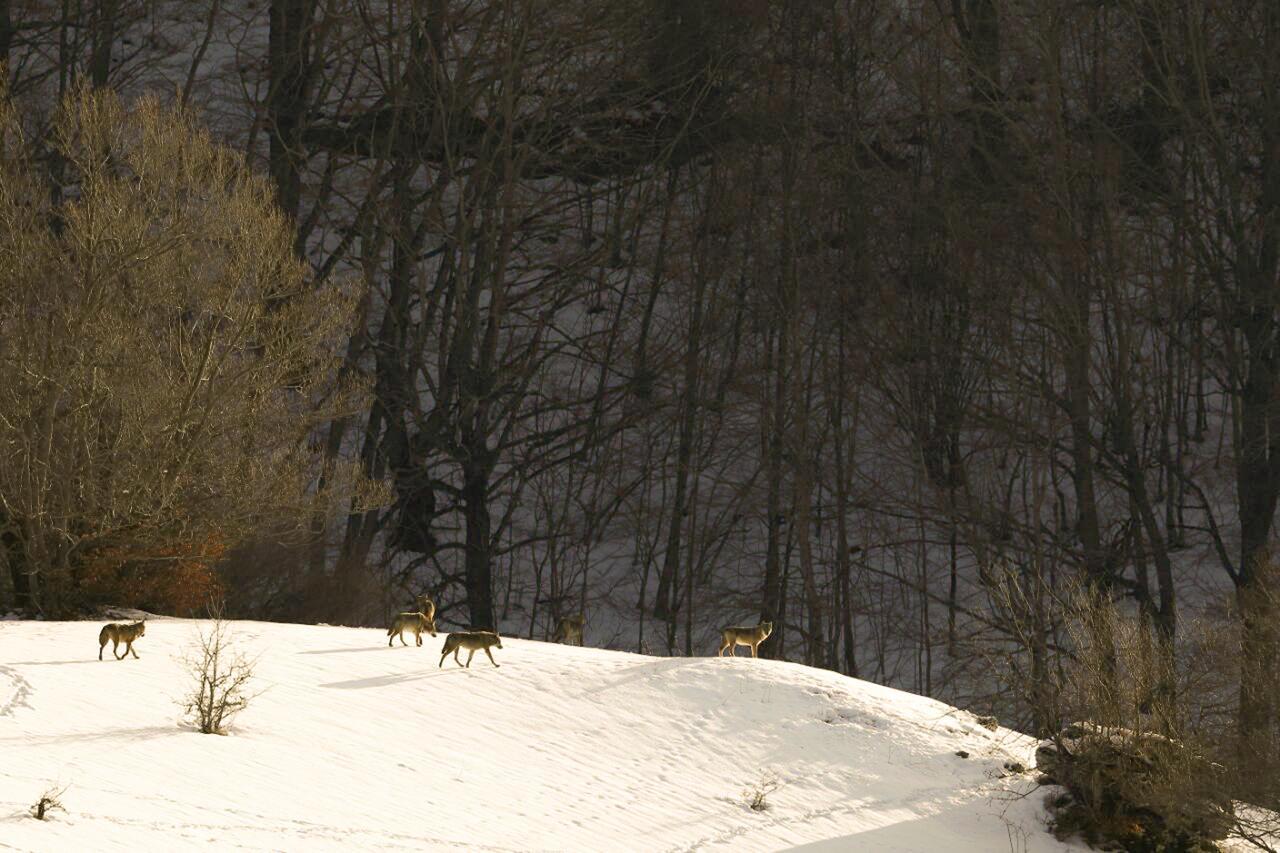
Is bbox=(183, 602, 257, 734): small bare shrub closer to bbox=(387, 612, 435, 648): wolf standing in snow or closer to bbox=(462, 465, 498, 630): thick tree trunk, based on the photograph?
bbox=(387, 612, 435, 648): wolf standing in snow

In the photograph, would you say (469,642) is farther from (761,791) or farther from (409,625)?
(761,791)

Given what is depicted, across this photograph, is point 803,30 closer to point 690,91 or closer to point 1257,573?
point 690,91

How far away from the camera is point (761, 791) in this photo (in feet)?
56.6

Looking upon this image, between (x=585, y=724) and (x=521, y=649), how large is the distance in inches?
119

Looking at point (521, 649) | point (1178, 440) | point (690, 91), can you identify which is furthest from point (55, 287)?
point (1178, 440)

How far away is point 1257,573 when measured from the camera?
926 inches

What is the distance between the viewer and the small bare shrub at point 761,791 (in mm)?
16891

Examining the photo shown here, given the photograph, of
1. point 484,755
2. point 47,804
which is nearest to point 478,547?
point 484,755

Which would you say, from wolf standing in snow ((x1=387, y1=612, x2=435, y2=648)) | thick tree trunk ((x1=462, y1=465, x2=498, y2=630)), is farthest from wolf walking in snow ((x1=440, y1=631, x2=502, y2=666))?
thick tree trunk ((x1=462, y1=465, x2=498, y2=630))

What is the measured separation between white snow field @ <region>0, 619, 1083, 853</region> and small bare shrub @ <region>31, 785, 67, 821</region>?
11 cm

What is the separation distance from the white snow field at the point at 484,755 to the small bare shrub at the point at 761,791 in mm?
83

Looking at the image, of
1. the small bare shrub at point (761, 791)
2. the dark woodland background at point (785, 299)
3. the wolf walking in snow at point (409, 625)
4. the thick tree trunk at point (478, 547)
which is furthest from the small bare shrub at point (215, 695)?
the thick tree trunk at point (478, 547)

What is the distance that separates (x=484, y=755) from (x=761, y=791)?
2.94 m

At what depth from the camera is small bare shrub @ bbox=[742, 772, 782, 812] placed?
16.9 metres
